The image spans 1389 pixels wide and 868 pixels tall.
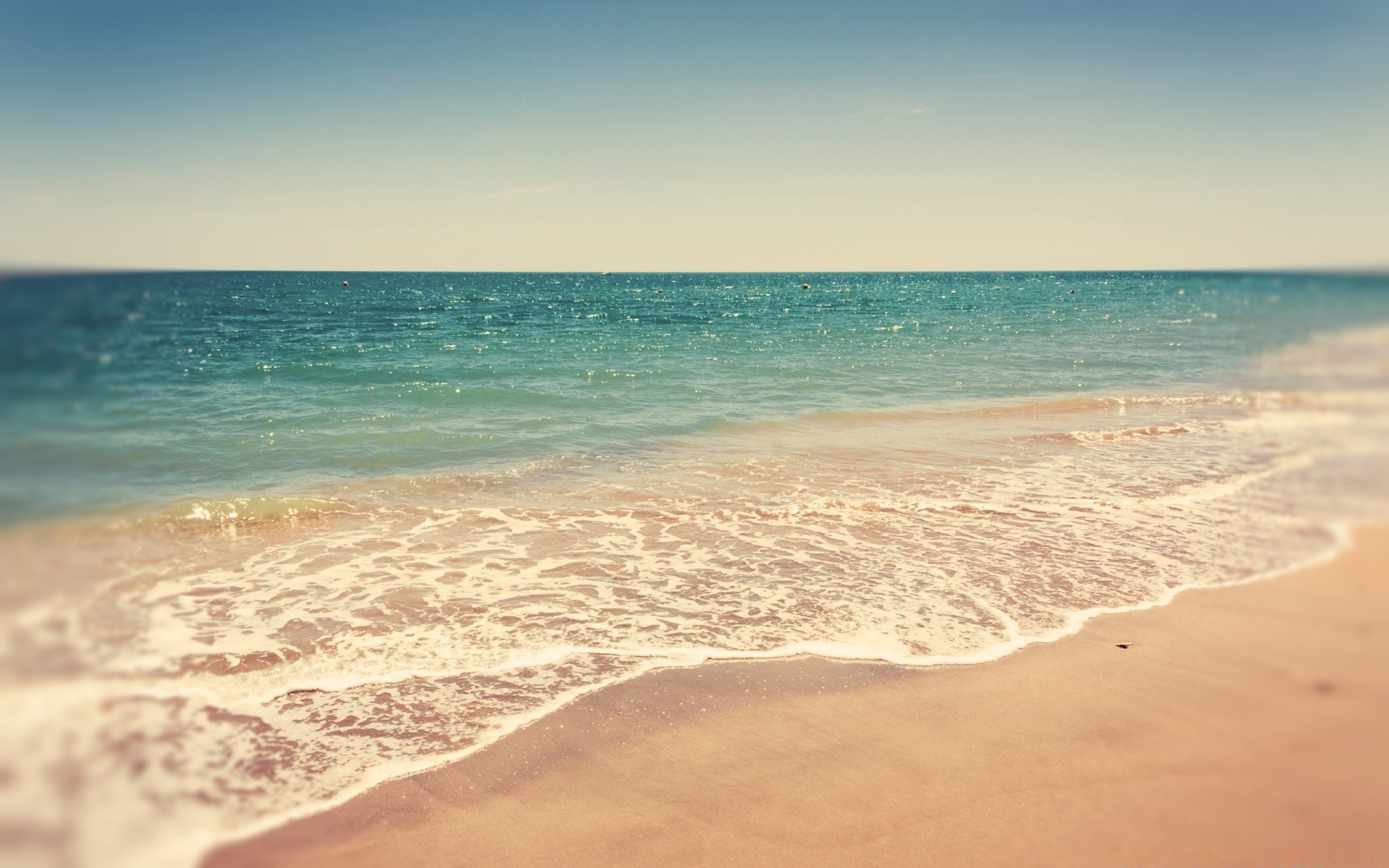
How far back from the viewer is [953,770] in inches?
169

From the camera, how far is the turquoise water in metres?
3.71

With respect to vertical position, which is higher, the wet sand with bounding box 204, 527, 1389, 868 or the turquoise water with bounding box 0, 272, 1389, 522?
the turquoise water with bounding box 0, 272, 1389, 522

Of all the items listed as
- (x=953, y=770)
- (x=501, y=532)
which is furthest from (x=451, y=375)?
(x=953, y=770)

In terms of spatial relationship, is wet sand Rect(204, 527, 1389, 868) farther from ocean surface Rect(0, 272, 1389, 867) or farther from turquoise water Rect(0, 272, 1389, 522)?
turquoise water Rect(0, 272, 1389, 522)

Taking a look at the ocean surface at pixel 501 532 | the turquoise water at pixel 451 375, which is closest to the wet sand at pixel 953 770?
the ocean surface at pixel 501 532

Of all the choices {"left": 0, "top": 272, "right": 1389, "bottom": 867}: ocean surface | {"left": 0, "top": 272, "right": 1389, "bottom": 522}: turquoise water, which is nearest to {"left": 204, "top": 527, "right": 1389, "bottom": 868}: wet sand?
{"left": 0, "top": 272, "right": 1389, "bottom": 867}: ocean surface

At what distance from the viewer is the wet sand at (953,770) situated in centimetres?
356

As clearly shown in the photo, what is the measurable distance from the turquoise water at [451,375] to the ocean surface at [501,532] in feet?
0.18

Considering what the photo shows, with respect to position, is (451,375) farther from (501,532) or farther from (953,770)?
(953,770)

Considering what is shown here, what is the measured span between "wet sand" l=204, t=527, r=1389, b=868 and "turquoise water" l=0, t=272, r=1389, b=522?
6.38 feet

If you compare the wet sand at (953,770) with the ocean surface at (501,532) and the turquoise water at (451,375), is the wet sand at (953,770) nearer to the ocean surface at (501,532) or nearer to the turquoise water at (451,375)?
the ocean surface at (501,532)

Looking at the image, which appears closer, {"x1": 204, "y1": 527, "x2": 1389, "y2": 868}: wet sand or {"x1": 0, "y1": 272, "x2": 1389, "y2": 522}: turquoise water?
{"x1": 204, "y1": 527, "x2": 1389, "y2": 868}: wet sand

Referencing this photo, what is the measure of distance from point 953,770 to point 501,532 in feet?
18.2

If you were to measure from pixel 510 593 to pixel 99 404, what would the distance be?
345 cm
